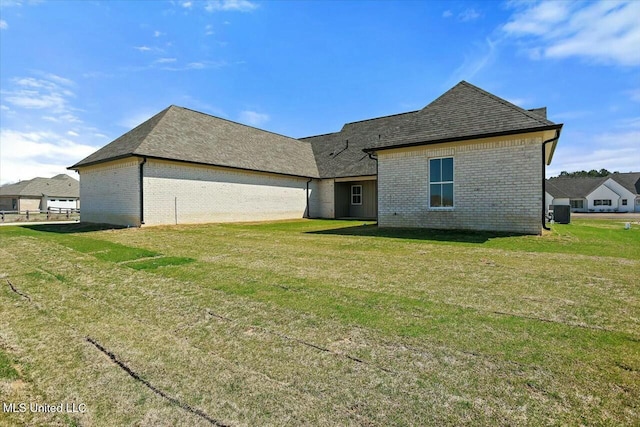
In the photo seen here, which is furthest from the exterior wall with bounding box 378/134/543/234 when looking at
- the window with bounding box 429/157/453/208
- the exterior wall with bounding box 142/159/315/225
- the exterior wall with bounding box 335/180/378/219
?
the exterior wall with bounding box 335/180/378/219

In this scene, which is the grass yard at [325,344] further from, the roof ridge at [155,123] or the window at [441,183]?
the roof ridge at [155,123]

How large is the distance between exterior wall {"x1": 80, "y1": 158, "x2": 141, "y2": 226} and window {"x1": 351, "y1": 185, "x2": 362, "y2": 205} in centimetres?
1501

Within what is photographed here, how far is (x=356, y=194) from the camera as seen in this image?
25156 millimetres

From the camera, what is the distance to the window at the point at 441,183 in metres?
12.8

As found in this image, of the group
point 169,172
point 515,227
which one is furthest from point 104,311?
point 169,172

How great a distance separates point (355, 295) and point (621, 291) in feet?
12.8

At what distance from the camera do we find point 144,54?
14.2m

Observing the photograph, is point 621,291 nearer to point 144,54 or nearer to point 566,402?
point 566,402

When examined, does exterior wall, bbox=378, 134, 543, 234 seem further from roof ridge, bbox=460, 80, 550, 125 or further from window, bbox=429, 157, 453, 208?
roof ridge, bbox=460, 80, 550, 125

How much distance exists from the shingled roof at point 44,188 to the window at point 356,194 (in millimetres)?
45203

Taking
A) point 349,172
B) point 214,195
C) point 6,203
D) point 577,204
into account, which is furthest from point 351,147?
point 577,204

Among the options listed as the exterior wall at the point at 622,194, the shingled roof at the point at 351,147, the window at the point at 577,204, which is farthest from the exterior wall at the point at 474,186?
the exterior wall at the point at 622,194

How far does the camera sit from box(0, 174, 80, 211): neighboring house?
44.4 m

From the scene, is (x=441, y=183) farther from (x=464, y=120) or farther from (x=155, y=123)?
(x=155, y=123)
